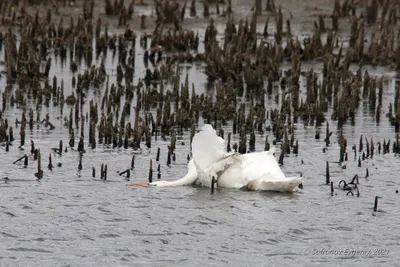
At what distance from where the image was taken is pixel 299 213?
9.61 m

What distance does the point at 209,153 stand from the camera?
10.3 metres

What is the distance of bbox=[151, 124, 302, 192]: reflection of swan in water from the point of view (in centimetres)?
1023

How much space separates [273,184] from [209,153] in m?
0.66

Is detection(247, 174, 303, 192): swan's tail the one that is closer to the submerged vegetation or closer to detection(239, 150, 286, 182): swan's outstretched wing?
detection(239, 150, 286, 182): swan's outstretched wing

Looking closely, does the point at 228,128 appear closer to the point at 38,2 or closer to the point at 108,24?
the point at 108,24

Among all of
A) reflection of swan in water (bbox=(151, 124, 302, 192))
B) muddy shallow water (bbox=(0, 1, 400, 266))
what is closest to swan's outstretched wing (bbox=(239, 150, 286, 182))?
reflection of swan in water (bbox=(151, 124, 302, 192))

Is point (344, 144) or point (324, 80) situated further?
point (324, 80)

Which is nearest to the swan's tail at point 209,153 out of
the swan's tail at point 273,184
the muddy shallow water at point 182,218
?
the muddy shallow water at point 182,218

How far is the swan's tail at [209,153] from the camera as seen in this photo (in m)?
10.2

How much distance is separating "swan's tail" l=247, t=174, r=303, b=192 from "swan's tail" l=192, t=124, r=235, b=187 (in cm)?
33

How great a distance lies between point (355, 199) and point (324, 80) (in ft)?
21.2

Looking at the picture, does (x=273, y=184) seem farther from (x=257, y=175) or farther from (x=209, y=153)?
(x=209, y=153)

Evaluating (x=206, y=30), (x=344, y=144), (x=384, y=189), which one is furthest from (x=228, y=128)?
(x=206, y=30)

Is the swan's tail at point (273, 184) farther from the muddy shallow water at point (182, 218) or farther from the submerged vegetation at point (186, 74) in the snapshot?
the submerged vegetation at point (186, 74)
